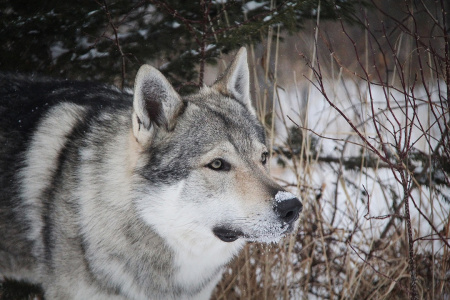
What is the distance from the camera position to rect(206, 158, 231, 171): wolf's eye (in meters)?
2.39

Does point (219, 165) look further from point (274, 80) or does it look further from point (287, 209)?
point (274, 80)

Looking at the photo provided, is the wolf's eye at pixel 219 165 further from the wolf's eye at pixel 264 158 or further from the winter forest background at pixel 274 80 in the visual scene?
the winter forest background at pixel 274 80

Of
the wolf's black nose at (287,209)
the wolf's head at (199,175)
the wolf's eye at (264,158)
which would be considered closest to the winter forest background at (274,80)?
the wolf's eye at (264,158)

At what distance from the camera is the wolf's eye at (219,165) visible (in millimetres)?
2393

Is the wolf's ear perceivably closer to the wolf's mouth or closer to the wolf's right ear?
the wolf's right ear

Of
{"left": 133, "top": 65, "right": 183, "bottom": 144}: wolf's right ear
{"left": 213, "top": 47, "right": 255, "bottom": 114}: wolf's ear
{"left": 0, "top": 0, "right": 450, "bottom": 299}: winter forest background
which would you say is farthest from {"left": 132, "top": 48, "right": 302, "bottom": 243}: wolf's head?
{"left": 0, "top": 0, "right": 450, "bottom": 299}: winter forest background

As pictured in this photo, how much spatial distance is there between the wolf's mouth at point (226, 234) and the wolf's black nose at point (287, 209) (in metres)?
0.24

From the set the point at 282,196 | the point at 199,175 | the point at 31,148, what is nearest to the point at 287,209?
the point at 282,196

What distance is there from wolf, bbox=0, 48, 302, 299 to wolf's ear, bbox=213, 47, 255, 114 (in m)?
0.06

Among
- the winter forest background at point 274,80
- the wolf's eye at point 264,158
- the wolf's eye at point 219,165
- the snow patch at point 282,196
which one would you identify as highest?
the snow patch at point 282,196

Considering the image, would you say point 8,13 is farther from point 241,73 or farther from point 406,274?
point 406,274

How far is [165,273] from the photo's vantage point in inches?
102

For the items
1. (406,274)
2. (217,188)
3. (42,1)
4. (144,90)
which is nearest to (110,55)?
(42,1)

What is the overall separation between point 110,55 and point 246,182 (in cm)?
233
